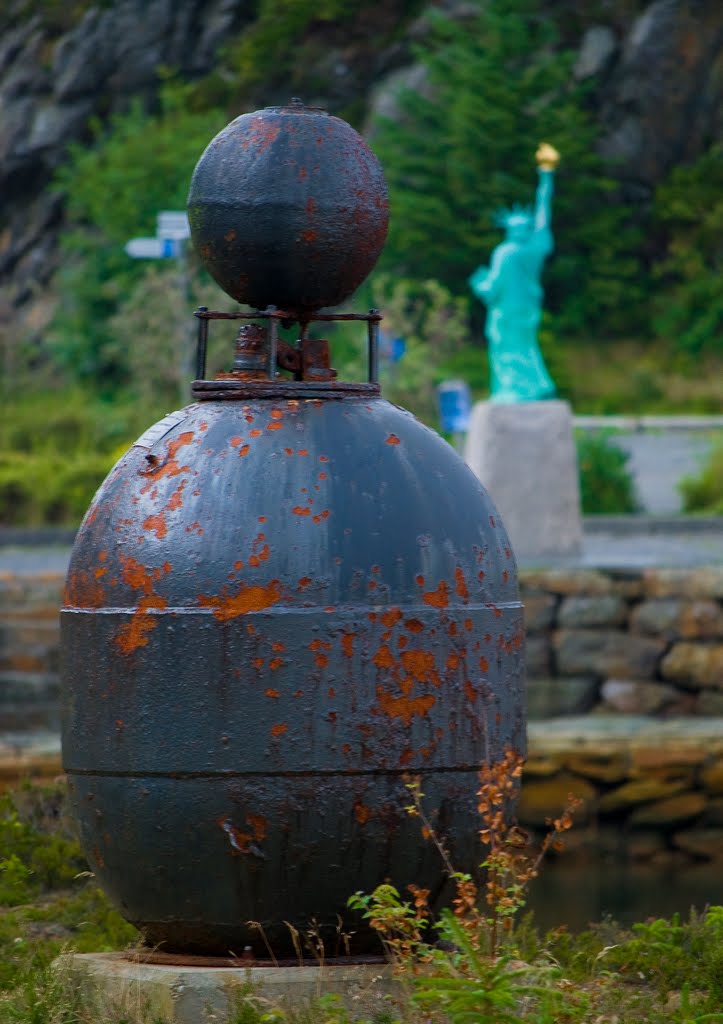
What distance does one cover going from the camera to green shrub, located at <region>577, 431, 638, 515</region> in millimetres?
19094

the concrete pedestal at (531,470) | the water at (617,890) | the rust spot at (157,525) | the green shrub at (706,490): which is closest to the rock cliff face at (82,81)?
the green shrub at (706,490)

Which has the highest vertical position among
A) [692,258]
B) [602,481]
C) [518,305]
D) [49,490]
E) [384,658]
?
[692,258]

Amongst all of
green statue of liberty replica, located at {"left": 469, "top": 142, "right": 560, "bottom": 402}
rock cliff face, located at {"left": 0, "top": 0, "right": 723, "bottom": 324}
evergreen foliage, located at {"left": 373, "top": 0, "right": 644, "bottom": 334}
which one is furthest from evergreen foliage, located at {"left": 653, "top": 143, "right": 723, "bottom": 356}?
green statue of liberty replica, located at {"left": 469, "top": 142, "right": 560, "bottom": 402}

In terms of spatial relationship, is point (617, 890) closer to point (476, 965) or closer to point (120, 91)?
point (476, 965)

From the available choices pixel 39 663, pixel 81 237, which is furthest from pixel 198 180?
pixel 81 237

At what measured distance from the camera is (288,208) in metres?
4.60

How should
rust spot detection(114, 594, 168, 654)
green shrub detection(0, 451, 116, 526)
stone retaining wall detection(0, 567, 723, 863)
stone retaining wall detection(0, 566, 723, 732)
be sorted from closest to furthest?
rust spot detection(114, 594, 168, 654) → stone retaining wall detection(0, 567, 723, 863) → stone retaining wall detection(0, 566, 723, 732) → green shrub detection(0, 451, 116, 526)

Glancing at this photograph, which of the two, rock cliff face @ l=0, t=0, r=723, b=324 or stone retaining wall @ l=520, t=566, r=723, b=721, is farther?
rock cliff face @ l=0, t=0, r=723, b=324

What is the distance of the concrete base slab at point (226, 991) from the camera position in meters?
4.18

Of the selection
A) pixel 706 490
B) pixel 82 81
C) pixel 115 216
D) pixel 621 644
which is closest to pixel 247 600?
pixel 621 644

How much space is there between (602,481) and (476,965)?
50.9 ft

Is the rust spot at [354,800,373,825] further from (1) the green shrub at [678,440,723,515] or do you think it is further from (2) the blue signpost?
(1) the green shrub at [678,440,723,515]

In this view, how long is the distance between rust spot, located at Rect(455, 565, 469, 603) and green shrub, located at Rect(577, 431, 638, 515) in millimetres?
14778

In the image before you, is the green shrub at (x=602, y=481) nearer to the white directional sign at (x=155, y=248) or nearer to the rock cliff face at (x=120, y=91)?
the white directional sign at (x=155, y=248)
